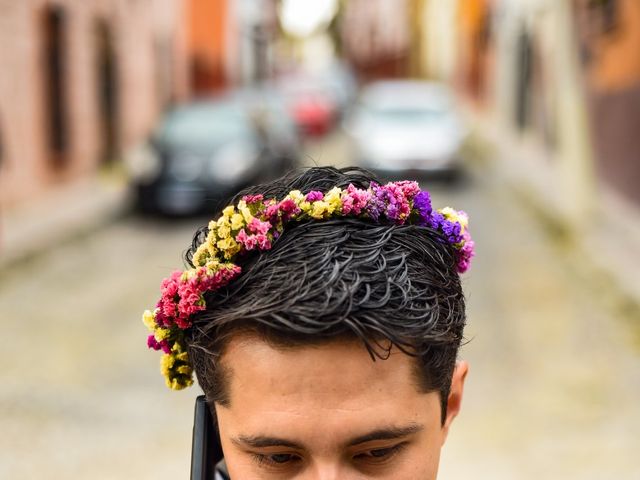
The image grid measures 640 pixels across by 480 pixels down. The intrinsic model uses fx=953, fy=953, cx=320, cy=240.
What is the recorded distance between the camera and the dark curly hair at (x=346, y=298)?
169 cm

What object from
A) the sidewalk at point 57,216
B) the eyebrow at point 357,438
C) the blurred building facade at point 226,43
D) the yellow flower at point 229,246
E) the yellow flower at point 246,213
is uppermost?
the blurred building facade at point 226,43

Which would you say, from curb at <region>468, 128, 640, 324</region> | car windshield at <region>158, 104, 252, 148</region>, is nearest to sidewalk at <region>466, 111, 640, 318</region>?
curb at <region>468, 128, 640, 324</region>

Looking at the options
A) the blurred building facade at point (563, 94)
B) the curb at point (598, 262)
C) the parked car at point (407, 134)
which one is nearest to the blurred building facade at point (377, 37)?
the blurred building facade at point (563, 94)

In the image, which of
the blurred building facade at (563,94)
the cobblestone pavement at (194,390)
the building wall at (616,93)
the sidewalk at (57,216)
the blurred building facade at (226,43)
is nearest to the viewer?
the cobblestone pavement at (194,390)

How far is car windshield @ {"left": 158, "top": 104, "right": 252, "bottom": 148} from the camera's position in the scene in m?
13.9

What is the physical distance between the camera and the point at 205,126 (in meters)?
14.3

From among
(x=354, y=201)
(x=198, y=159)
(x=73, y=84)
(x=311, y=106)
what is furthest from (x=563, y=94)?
(x=311, y=106)

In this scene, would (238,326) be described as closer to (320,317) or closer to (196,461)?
(320,317)

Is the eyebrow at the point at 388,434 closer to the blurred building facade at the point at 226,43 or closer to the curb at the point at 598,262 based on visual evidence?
the curb at the point at 598,262

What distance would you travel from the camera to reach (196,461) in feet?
6.52

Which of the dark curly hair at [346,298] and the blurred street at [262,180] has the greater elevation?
the blurred street at [262,180]

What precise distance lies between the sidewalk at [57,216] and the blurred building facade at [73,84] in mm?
234

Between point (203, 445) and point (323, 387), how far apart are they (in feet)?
1.36

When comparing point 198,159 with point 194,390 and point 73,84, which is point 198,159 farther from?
point 194,390
